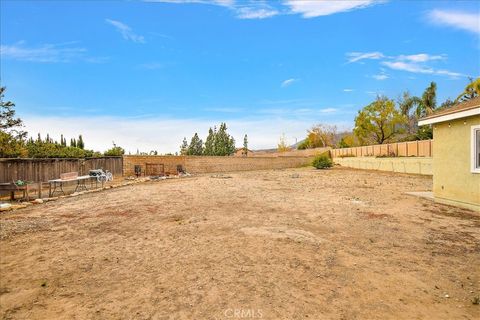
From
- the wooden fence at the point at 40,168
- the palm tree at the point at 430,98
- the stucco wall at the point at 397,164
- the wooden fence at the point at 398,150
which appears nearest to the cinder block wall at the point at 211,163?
the wooden fence at the point at 40,168

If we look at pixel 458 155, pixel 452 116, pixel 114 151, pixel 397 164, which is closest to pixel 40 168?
pixel 114 151

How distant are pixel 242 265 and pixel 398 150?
2875cm

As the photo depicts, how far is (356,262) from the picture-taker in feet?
18.8

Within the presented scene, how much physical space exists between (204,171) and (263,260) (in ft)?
101

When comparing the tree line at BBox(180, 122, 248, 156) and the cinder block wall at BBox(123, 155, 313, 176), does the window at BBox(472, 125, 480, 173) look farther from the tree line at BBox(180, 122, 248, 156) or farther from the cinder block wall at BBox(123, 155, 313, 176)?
the tree line at BBox(180, 122, 248, 156)

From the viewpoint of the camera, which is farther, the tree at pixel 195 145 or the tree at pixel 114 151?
the tree at pixel 195 145

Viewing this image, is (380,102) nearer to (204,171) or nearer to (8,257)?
(204,171)

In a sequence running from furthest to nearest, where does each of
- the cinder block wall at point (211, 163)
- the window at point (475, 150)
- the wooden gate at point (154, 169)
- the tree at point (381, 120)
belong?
the tree at point (381, 120)
the wooden gate at point (154, 169)
the cinder block wall at point (211, 163)
the window at point (475, 150)

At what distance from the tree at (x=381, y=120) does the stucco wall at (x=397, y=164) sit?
1440 centimetres

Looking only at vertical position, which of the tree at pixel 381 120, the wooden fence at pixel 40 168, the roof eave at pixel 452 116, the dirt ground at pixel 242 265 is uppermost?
the tree at pixel 381 120

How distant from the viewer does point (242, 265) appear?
5543mm

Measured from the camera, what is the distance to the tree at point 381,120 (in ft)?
156

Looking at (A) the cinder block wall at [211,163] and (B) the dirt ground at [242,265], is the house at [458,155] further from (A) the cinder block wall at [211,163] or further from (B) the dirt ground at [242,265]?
(A) the cinder block wall at [211,163]

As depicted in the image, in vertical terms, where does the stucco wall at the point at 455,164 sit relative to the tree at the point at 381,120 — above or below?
below
